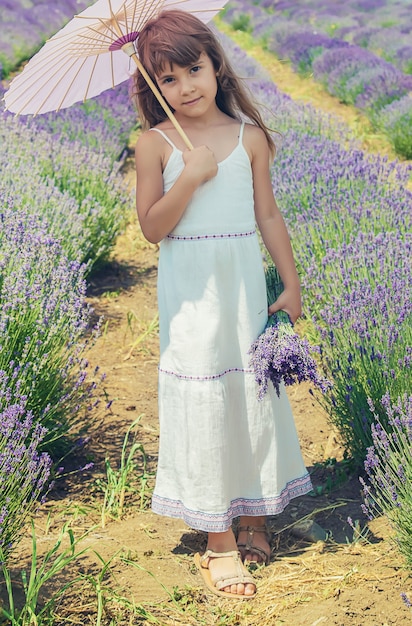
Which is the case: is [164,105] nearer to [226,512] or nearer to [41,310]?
[41,310]

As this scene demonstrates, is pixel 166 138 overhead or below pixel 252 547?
overhead

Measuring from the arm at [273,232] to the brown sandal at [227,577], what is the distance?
714 mm

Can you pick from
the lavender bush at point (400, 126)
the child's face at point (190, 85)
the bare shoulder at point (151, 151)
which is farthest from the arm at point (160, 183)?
the lavender bush at point (400, 126)

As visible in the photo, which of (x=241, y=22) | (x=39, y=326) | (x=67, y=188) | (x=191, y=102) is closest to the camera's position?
→ (x=191, y=102)

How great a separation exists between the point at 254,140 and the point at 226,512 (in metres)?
1.06

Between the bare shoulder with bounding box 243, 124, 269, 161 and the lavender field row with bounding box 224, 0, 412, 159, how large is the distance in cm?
577

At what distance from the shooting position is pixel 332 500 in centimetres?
A: 300

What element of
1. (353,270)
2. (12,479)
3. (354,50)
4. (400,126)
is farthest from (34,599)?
(354,50)

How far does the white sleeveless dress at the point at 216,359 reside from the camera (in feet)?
8.00

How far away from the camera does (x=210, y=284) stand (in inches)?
95.9

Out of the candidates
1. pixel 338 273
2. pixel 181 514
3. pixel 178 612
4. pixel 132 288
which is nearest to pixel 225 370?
pixel 181 514

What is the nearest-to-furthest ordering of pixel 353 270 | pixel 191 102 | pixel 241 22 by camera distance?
1. pixel 191 102
2. pixel 353 270
3. pixel 241 22

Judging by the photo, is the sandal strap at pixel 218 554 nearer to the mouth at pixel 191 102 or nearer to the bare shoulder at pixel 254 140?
the bare shoulder at pixel 254 140

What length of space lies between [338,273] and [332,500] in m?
0.93
